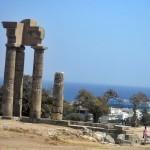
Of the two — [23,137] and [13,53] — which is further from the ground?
[13,53]

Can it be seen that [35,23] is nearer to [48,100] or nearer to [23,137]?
[23,137]

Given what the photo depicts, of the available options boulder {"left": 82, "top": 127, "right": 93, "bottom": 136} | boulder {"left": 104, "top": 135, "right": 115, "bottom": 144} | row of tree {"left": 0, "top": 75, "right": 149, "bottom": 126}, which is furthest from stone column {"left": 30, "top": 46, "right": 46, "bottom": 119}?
row of tree {"left": 0, "top": 75, "right": 149, "bottom": 126}

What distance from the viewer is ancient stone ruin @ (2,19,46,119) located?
135 feet

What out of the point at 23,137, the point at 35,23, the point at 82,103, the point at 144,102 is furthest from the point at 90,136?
the point at 144,102

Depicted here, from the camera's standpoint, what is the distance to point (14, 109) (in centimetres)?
4306

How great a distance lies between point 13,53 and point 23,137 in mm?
10884

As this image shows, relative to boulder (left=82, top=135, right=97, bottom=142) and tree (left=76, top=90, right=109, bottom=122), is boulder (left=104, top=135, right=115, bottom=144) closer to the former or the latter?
boulder (left=82, top=135, right=97, bottom=142)

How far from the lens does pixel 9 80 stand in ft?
136

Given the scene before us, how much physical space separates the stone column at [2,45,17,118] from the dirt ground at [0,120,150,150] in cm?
553

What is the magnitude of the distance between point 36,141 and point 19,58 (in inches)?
510

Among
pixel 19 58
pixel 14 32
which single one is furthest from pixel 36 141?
pixel 19 58

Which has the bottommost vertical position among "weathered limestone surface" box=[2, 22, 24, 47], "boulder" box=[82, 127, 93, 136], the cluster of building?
"boulder" box=[82, 127, 93, 136]

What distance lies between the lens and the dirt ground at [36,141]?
28770mm

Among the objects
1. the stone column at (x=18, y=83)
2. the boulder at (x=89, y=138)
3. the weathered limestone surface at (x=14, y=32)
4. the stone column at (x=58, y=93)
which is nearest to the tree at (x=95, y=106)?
the stone column at (x=58, y=93)
